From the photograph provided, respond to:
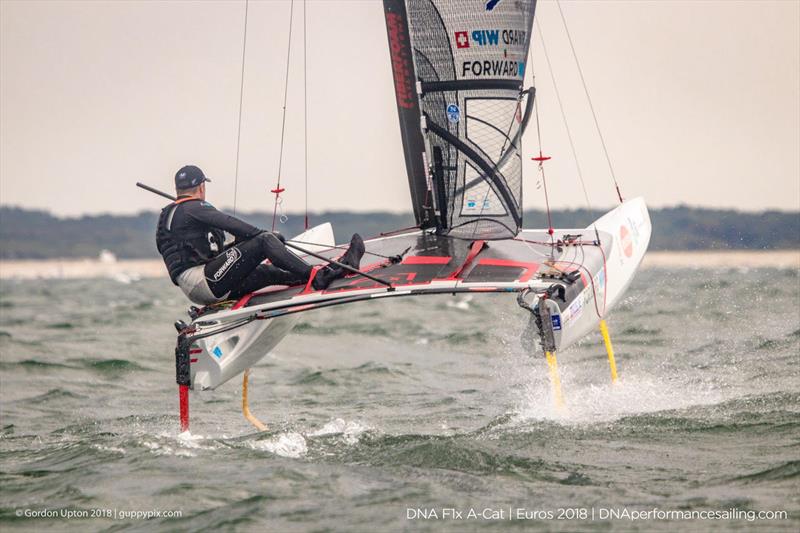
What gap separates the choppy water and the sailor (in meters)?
0.81

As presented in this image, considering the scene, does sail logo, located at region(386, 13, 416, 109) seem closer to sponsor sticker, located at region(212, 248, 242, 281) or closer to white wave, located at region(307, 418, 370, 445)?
sponsor sticker, located at region(212, 248, 242, 281)

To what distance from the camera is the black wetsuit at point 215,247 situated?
5.81 m

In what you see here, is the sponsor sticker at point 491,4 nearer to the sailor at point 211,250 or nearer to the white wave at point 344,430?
the sailor at point 211,250

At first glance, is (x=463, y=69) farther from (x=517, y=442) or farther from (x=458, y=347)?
(x=458, y=347)

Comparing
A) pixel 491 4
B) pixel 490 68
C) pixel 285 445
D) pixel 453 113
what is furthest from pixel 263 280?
pixel 491 4

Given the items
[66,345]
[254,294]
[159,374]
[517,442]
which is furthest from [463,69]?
[66,345]

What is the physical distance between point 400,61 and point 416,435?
258 centimetres

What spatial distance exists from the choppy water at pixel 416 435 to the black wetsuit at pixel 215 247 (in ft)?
2.79

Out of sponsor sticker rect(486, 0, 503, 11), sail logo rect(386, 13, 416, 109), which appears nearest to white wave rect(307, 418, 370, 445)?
sail logo rect(386, 13, 416, 109)

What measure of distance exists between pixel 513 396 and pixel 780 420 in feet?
6.62

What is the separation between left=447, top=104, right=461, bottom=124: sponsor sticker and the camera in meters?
6.48

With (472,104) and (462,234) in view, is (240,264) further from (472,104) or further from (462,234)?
(472,104)

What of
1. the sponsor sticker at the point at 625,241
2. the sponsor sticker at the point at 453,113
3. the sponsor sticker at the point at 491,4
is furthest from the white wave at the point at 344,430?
the sponsor sticker at the point at 491,4

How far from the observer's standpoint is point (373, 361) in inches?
364
